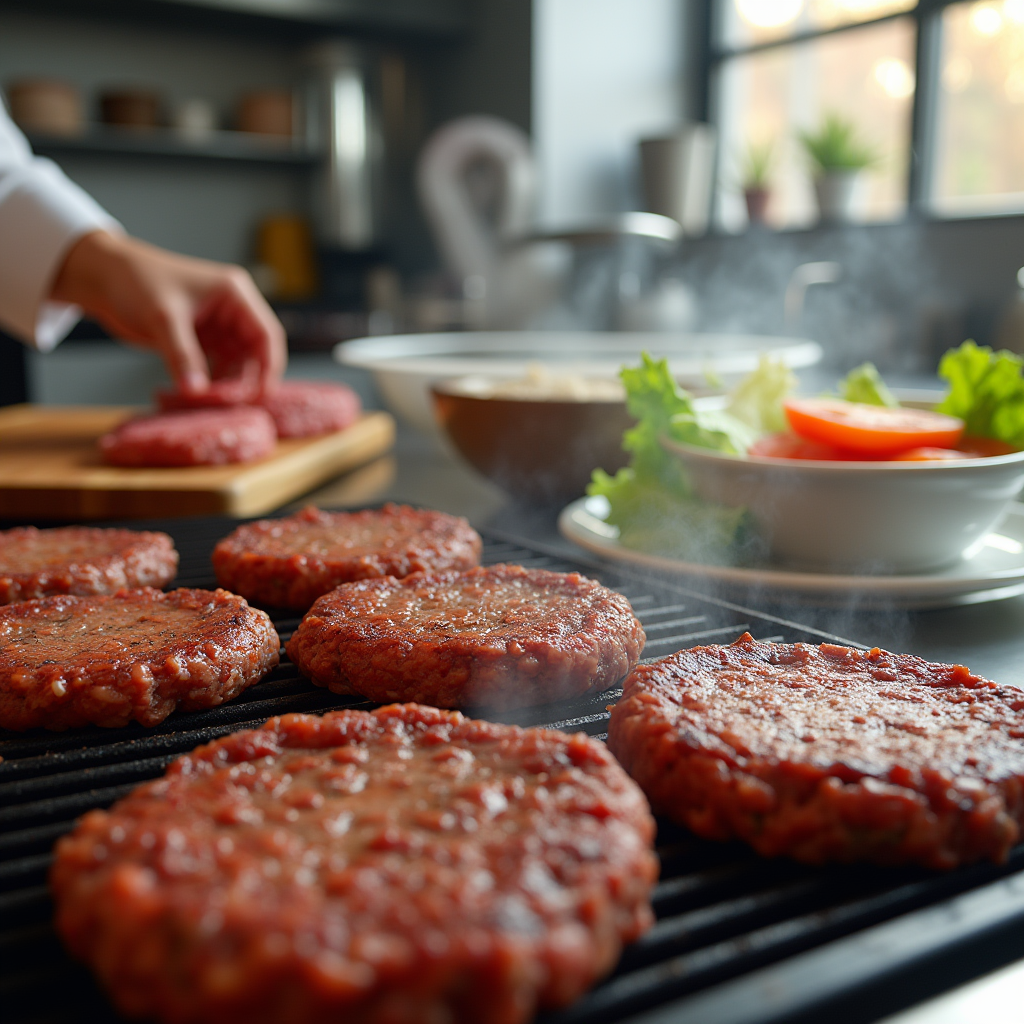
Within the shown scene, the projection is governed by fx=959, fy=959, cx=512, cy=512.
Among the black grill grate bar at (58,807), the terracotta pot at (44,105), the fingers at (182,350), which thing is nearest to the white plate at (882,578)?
the black grill grate bar at (58,807)

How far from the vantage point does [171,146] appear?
21.9ft

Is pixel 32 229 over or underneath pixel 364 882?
over

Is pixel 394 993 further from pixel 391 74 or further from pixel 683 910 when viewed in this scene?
pixel 391 74

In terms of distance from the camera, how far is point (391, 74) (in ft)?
25.5

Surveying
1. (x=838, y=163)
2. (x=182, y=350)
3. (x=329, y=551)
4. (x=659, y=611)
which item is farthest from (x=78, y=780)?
(x=838, y=163)

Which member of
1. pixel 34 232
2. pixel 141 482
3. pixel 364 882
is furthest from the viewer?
pixel 34 232

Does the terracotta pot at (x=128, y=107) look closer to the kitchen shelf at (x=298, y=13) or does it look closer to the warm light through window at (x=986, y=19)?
the kitchen shelf at (x=298, y=13)

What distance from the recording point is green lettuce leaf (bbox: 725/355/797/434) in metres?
2.13

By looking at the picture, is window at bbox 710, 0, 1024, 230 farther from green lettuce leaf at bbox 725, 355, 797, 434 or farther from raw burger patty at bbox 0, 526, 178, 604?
raw burger patty at bbox 0, 526, 178, 604

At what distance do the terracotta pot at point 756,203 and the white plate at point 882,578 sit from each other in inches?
187

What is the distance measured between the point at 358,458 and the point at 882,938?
110 inches

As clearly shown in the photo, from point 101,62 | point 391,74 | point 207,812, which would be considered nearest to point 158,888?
point 207,812

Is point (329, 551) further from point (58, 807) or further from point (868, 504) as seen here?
point (868, 504)

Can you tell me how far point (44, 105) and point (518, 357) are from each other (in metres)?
4.61
